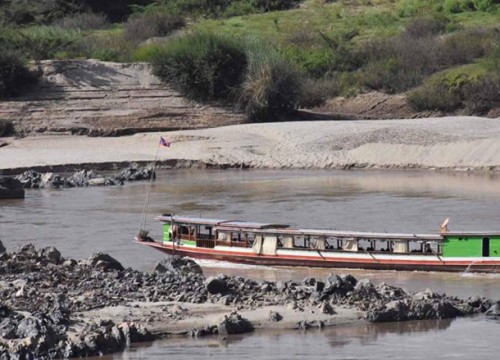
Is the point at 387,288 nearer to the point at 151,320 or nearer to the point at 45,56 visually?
the point at 151,320

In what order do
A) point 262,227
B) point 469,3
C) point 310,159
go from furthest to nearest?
point 469,3, point 310,159, point 262,227

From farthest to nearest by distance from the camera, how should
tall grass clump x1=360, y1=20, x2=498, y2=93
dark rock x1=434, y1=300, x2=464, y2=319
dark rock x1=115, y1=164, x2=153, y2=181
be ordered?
tall grass clump x1=360, y1=20, x2=498, y2=93 → dark rock x1=115, y1=164, x2=153, y2=181 → dark rock x1=434, y1=300, x2=464, y2=319

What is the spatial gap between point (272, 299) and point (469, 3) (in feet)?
139

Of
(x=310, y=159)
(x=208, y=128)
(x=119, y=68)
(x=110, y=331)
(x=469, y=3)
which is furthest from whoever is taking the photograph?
(x=469, y=3)

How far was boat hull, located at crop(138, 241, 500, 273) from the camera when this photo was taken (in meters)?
25.7

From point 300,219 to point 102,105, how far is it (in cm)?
1641

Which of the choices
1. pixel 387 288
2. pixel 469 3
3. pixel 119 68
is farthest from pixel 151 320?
pixel 469 3

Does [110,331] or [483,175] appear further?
[483,175]

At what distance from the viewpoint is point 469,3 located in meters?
62.2

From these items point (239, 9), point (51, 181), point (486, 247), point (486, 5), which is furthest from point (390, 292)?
point (239, 9)

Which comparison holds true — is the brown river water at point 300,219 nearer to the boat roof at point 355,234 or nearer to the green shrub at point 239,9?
the boat roof at point 355,234

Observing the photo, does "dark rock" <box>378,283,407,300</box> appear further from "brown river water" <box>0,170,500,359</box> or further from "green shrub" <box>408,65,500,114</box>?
"green shrub" <box>408,65,500,114</box>

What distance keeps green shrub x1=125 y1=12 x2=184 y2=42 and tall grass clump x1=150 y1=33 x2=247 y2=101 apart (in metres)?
10.8

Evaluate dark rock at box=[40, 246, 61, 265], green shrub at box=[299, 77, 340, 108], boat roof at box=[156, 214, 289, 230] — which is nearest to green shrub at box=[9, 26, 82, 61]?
green shrub at box=[299, 77, 340, 108]
